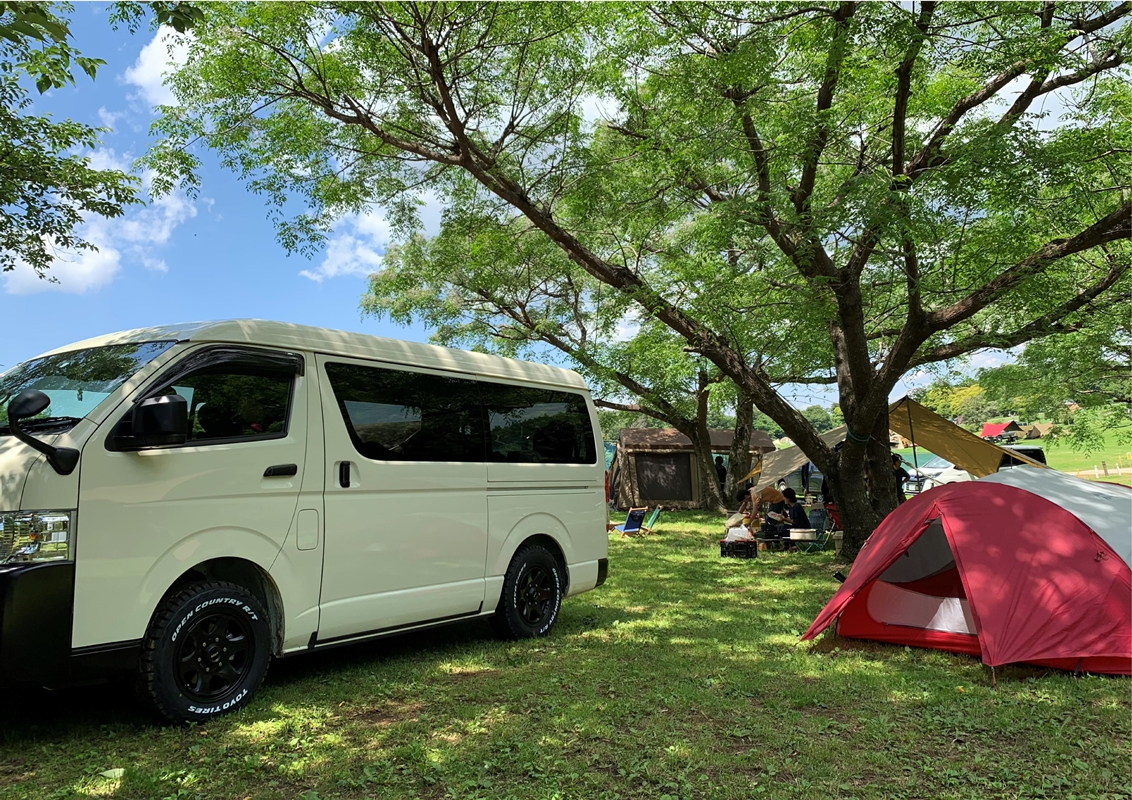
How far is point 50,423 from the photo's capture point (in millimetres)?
4031

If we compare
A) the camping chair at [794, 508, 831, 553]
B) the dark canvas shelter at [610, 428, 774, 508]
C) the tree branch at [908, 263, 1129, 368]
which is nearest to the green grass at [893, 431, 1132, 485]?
the dark canvas shelter at [610, 428, 774, 508]

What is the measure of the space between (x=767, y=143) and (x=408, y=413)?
24.4ft

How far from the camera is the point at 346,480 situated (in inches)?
203

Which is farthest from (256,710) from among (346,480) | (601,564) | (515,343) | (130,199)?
(515,343)

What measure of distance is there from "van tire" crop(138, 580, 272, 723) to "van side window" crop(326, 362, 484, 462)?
130 cm

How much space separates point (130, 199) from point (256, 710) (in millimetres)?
8863

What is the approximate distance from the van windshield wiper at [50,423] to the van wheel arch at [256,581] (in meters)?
1.09

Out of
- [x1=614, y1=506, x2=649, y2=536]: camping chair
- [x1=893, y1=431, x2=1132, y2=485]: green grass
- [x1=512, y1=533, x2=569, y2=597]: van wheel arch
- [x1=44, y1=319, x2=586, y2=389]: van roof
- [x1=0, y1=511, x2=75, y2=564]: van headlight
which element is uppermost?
[x1=44, y1=319, x2=586, y2=389]: van roof

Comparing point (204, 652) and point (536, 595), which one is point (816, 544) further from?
point (204, 652)

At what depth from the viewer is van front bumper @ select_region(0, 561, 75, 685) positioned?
355cm

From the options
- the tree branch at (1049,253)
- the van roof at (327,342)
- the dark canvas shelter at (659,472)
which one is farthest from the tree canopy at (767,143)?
the dark canvas shelter at (659,472)

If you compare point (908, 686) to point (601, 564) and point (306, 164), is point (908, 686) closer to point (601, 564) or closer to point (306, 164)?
point (601, 564)

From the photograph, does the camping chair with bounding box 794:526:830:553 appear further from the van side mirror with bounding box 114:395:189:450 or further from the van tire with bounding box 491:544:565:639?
the van side mirror with bounding box 114:395:189:450

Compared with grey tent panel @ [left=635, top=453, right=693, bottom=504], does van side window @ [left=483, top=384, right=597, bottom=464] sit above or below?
above
